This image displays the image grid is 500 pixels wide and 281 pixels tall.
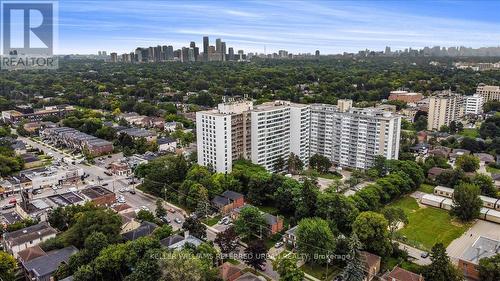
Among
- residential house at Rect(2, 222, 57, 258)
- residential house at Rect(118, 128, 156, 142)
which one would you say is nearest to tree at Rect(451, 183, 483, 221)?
residential house at Rect(2, 222, 57, 258)

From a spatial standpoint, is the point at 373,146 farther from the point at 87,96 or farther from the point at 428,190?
the point at 87,96

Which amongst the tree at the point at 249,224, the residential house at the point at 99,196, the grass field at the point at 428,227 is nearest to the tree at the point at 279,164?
the grass field at the point at 428,227

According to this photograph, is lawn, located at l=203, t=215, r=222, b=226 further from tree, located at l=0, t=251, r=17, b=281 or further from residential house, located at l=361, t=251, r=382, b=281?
tree, located at l=0, t=251, r=17, b=281

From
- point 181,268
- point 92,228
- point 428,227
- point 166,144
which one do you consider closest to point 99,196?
point 92,228

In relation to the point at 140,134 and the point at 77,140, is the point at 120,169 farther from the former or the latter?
the point at 77,140

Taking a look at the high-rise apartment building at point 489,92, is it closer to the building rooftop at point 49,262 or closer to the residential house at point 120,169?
the residential house at point 120,169

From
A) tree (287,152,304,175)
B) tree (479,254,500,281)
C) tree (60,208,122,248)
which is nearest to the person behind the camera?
tree (479,254,500,281)
